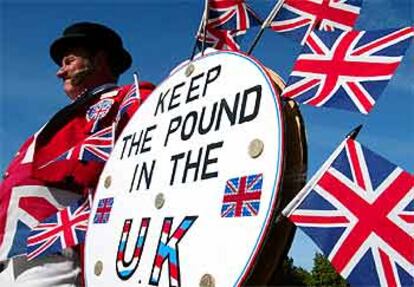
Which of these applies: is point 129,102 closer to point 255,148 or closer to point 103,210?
point 103,210

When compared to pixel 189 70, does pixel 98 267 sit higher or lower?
lower

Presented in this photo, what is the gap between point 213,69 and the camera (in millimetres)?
1498

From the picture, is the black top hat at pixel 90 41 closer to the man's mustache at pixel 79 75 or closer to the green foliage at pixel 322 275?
the man's mustache at pixel 79 75

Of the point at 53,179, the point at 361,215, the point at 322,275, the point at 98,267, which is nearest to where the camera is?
the point at 361,215

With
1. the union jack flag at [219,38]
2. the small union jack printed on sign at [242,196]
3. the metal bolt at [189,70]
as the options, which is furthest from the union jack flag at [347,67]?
the union jack flag at [219,38]

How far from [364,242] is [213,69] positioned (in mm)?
611

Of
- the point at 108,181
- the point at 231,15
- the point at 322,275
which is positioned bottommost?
the point at 322,275

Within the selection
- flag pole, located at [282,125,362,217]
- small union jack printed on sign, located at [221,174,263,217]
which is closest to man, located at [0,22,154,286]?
small union jack printed on sign, located at [221,174,263,217]

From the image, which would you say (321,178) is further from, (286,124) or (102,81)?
(102,81)

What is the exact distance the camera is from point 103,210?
1.66 metres

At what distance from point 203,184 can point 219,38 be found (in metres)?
0.63

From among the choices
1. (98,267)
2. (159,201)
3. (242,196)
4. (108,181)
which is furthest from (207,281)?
(108,181)

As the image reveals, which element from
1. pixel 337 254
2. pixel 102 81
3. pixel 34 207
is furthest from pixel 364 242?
pixel 102 81

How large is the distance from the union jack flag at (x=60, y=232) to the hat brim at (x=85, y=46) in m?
0.70
